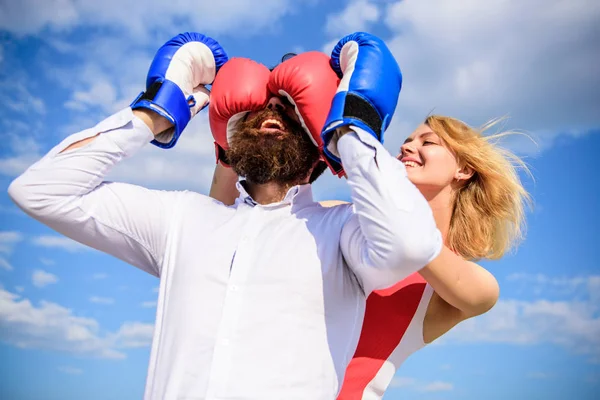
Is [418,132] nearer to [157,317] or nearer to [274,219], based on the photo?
[274,219]

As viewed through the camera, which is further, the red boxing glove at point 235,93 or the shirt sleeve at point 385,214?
the red boxing glove at point 235,93

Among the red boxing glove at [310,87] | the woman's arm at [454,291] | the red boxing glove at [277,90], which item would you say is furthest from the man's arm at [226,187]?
the woman's arm at [454,291]

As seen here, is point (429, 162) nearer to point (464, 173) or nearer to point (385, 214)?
point (464, 173)

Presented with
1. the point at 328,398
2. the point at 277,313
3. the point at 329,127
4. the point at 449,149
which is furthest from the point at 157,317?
the point at 449,149

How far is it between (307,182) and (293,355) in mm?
939

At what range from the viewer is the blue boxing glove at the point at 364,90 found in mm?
2439

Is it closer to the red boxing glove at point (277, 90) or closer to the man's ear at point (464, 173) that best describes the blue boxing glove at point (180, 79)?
the red boxing glove at point (277, 90)

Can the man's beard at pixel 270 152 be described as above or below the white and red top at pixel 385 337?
above

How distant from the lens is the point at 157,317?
260 cm


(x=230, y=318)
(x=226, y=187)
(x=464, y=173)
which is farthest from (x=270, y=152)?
(x=464, y=173)

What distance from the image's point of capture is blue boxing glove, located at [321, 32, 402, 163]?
244 centimetres

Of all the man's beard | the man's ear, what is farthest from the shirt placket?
the man's ear

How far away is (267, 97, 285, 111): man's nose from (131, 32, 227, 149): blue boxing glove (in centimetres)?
36

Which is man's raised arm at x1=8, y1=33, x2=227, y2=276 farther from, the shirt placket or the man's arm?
the man's arm
